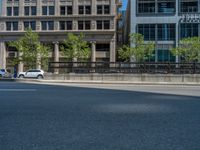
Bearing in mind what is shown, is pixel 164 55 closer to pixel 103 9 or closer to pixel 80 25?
pixel 103 9

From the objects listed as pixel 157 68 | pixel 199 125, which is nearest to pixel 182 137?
pixel 199 125

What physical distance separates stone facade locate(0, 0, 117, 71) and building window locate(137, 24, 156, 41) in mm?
8359

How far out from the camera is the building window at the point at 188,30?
60.1 metres

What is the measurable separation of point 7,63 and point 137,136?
239 feet

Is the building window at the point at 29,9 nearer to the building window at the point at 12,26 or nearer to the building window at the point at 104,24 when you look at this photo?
the building window at the point at 12,26

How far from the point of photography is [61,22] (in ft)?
231

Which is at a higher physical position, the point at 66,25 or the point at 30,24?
the point at 30,24

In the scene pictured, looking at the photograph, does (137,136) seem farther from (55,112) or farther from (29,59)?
(29,59)

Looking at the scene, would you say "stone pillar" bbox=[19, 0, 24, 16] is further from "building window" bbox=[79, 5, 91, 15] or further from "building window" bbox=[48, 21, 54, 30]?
"building window" bbox=[79, 5, 91, 15]

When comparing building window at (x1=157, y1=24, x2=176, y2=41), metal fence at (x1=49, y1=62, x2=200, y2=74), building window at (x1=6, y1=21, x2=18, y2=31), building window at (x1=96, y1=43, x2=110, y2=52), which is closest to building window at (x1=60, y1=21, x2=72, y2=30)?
building window at (x1=96, y1=43, x2=110, y2=52)

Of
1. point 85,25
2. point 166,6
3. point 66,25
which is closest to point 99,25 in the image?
point 85,25

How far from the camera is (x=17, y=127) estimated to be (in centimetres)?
594

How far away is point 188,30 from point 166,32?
4.41 m

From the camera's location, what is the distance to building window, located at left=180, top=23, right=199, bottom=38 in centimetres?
6013
